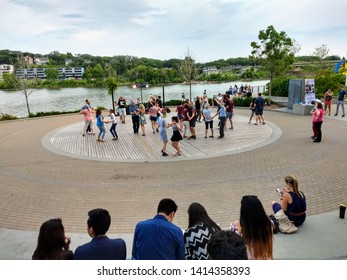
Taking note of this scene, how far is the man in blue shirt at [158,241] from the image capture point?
2912 mm

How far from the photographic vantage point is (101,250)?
282 cm

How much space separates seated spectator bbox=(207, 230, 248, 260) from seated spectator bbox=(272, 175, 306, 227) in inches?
118

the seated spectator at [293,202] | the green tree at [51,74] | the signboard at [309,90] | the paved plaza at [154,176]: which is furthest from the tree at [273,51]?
the green tree at [51,74]

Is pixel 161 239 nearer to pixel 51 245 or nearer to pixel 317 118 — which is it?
pixel 51 245

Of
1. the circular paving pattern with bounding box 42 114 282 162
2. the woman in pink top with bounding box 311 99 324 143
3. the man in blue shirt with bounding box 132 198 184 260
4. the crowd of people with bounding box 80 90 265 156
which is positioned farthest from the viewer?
the crowd of people with bounding box 80 90 265 156

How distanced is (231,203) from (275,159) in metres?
3.85

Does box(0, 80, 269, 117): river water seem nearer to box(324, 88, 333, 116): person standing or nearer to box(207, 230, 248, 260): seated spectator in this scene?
box(324, 88, 333, 116): person standing

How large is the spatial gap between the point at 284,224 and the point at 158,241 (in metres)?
2.92

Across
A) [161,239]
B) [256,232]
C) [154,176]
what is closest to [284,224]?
[256,232]

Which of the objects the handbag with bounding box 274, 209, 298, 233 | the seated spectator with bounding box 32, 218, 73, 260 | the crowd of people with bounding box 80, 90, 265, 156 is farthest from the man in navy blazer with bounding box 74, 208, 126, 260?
the crowd of people with bounding box 80, 90, 265, 156

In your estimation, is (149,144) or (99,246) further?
(149,144)

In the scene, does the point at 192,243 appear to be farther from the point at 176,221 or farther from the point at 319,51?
the point at 319,51

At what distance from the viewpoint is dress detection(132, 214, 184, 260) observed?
2912 millimetres
